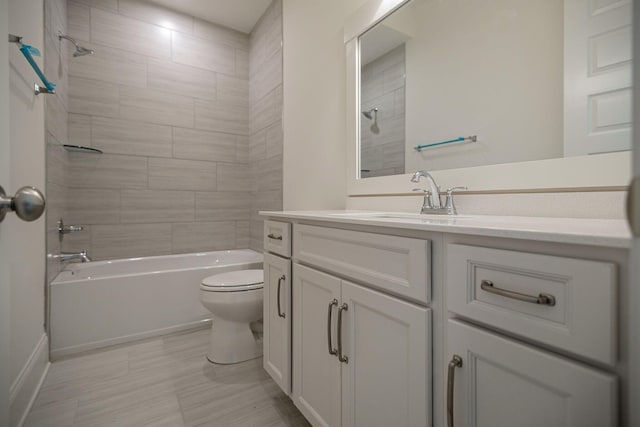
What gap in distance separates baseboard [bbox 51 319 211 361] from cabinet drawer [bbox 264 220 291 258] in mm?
1218

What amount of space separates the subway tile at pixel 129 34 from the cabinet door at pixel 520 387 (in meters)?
3.15

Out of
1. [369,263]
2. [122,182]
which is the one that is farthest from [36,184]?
[369,263]

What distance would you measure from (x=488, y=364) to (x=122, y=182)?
2839mm

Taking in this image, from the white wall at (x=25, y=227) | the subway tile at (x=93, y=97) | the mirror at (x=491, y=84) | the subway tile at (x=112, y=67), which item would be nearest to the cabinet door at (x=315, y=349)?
the mirror at (x=491, y=84)

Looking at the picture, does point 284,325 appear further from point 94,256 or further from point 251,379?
point 94,256

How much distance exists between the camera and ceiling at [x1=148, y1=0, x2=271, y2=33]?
8.38ft

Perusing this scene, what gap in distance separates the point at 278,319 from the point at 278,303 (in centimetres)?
8

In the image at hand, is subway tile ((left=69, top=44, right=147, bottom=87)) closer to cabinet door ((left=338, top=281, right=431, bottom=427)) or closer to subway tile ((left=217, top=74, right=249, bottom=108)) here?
subway tile ((left=217, top=74, right=249, bottom=108))

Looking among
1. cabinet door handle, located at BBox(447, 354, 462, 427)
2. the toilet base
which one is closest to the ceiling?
the toilet base

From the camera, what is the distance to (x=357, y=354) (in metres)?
0.87

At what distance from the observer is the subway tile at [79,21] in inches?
89.9

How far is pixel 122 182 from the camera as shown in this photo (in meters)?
2.48

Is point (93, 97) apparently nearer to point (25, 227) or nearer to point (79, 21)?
point (79, 21)

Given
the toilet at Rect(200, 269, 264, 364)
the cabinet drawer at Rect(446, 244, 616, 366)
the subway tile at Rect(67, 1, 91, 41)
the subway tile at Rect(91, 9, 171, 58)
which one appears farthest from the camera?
the subway tile at Rect(91, 9, 171, 58)
